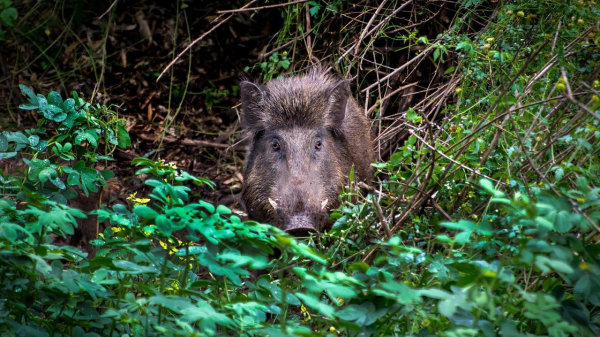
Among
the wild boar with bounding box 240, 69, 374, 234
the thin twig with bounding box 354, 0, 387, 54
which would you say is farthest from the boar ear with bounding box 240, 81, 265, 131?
the thin twig with bounding box 354, 0, 387, 54

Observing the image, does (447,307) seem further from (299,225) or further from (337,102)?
(337,102)

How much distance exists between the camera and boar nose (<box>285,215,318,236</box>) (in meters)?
5.65

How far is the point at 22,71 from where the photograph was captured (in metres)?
9.12

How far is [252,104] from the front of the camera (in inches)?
265

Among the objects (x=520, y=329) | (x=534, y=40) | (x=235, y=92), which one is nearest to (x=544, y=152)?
(x=520, y=329)

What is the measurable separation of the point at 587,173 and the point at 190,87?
7.02 metres

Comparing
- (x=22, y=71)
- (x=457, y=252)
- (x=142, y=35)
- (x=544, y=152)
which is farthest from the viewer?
(x=142, y=35)

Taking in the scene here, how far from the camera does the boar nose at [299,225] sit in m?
5.65

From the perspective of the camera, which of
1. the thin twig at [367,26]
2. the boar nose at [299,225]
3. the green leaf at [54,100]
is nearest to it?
the green leaf at [54,100]

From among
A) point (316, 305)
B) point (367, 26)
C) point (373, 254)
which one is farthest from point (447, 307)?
point (367, 26)

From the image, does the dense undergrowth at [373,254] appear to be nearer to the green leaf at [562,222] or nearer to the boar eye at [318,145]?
the green leaf at [562,222]

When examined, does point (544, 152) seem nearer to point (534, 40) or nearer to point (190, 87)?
point (534, 40)

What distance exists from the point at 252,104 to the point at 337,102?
0.82 metres

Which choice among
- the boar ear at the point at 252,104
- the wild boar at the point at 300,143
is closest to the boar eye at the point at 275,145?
the wild boar at the point at 300,143
